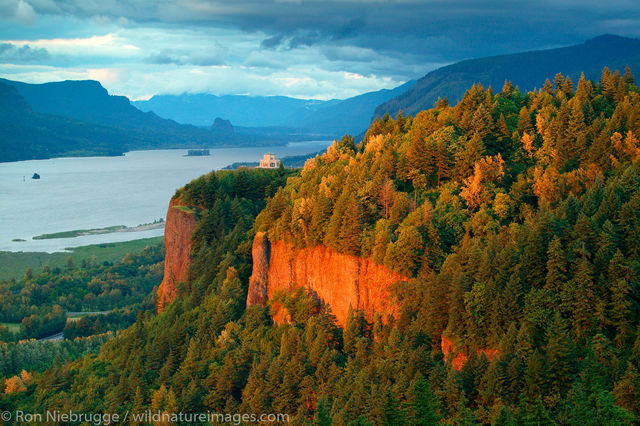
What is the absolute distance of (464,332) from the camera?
3841 cm

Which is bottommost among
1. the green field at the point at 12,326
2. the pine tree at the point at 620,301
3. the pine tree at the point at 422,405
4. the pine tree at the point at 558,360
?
the green field at the point at 12,326

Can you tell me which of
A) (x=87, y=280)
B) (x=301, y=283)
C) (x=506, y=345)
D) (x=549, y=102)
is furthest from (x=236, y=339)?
(x=87, y=280)

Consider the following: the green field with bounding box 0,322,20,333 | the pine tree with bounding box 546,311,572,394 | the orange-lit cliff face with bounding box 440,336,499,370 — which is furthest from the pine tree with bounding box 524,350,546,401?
the green field with bounding box 0,322,20,333

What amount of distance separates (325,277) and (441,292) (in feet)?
38.0

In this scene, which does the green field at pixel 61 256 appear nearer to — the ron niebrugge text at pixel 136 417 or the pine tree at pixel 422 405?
the ron niebrugge text at pixel 136 417

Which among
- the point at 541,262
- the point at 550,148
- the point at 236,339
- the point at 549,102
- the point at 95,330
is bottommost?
the point at 95,330

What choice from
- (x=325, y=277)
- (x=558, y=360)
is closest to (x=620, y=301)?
(x=558, y=360)

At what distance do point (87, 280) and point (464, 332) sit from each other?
288 ft

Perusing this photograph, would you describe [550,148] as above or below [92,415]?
above

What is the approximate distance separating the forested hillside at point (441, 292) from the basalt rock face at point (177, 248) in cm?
163

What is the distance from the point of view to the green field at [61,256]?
127 metres

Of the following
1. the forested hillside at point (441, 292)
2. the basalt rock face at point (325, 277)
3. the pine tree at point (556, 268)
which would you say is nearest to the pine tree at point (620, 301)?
the forested hillside at point (441, 292)

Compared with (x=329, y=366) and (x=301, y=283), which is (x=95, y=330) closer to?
(x=301, y=283)

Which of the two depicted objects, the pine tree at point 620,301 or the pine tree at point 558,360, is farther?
the pine tree at point 620,301
